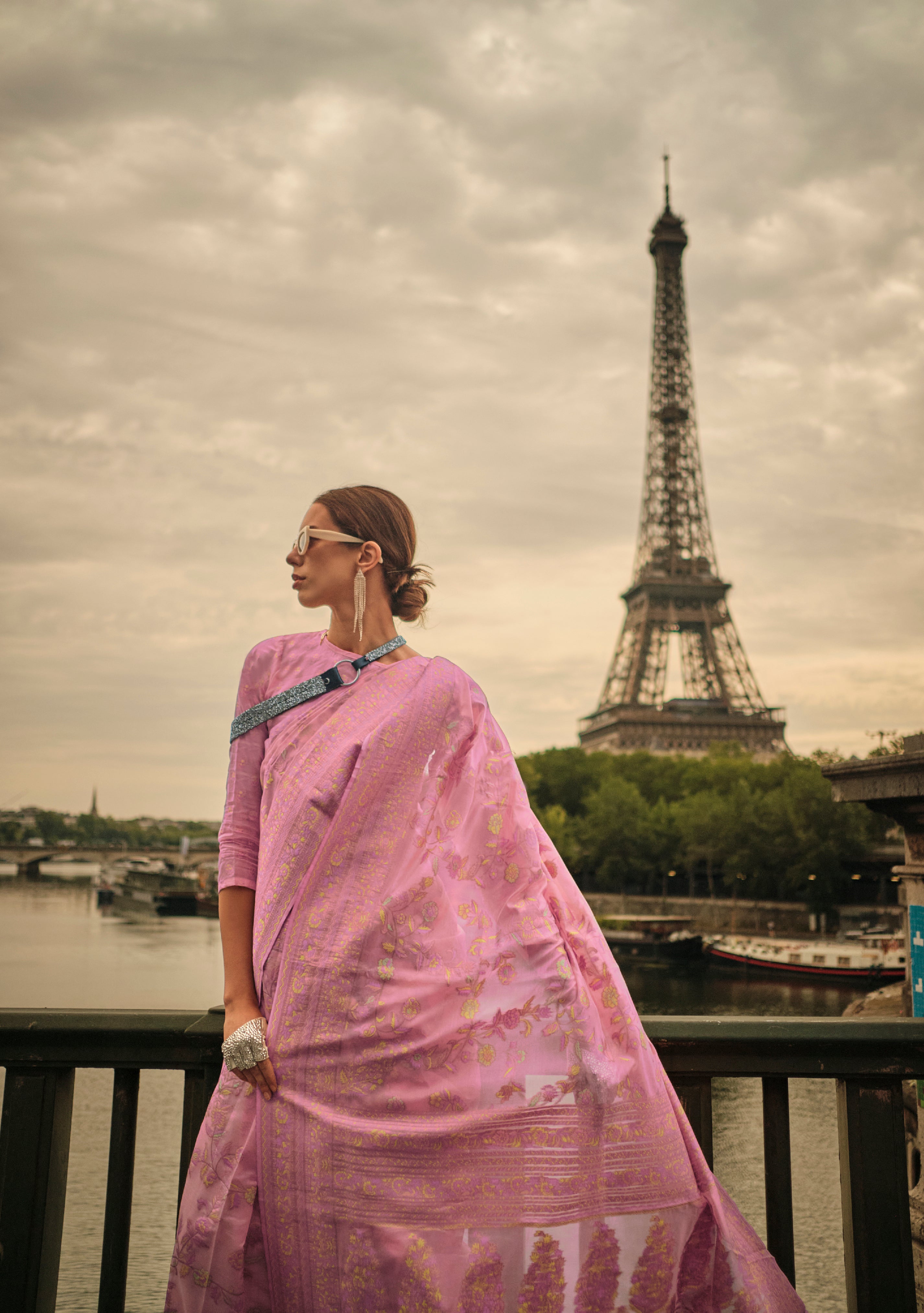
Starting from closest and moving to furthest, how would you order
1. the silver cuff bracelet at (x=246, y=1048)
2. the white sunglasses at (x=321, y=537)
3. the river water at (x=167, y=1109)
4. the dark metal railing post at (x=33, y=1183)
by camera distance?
the silver cuff bracelet at (x=246, y=1048), the dark metal railing post at (x=33, y=1183), the white sunglasses at (x=321, y=537), the river water at (x=167, y=1109)

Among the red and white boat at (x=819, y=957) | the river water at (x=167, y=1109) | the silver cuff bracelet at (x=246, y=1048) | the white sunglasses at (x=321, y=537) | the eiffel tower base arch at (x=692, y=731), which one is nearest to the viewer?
the silver cuff bracelet at (x=246, y=1048)

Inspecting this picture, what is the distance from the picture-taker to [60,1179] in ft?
6.31

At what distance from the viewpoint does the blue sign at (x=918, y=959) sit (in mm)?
5535

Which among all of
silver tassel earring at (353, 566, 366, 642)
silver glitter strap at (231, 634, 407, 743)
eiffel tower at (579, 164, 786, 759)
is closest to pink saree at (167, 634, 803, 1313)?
silver glitter strap at (231, 634, 407, 743)

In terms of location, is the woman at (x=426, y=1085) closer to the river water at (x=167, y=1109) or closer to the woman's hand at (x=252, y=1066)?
the woman's hand at (x=252, y=1066)

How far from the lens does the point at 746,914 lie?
125 feet

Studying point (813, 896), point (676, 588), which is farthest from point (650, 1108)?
point (676, 588)

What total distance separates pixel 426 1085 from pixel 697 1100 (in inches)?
24.3

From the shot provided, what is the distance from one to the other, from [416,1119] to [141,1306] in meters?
9.80

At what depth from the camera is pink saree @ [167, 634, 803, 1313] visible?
1534 mm

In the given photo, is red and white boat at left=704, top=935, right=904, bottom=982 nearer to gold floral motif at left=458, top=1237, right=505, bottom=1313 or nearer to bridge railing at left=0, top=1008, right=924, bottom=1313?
bridge railing at left=0, top=1008, right=924, bottom=1313

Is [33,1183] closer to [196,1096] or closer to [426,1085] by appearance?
[196,1096]

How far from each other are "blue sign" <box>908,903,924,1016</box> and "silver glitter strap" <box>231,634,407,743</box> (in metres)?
4.74

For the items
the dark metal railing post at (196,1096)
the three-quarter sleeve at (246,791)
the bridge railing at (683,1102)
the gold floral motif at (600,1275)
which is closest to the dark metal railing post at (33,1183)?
the bridge railing at (683,1102)
